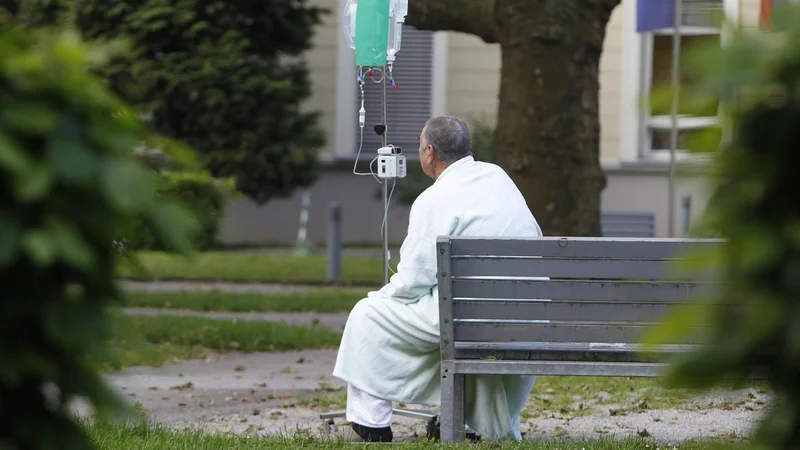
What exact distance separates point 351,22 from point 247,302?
4481 millimetres

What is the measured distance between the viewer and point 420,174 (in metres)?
19.2

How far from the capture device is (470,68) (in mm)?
20828

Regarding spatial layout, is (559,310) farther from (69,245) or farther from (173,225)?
(69,245)

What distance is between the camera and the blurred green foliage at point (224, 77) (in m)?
18.1

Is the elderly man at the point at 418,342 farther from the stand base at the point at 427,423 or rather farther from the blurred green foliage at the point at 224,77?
the blurred green foliage at the point at 224,77

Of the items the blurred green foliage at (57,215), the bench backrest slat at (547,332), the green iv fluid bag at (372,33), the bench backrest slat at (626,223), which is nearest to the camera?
the blurred green foliage at (57,215)

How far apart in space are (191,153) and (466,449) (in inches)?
116

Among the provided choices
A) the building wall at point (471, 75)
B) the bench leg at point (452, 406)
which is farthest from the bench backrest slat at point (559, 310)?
the building wall at point (471, 75)

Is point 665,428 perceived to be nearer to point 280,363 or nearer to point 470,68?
point 280,363

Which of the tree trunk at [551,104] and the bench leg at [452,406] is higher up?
the tree trunk at [551,104]

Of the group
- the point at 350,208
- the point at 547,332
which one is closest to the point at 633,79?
the point at 350,208

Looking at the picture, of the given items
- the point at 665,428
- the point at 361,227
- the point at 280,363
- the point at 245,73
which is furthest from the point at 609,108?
the point at 665,428

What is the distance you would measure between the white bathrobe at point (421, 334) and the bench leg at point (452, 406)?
0.21 meters

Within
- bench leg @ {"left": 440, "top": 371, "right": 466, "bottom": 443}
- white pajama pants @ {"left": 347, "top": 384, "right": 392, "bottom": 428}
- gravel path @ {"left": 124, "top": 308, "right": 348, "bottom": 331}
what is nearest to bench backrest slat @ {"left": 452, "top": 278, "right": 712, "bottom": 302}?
bench leg @ {"left": 440, "top": 371, "right": 466, "bottom": 443}
